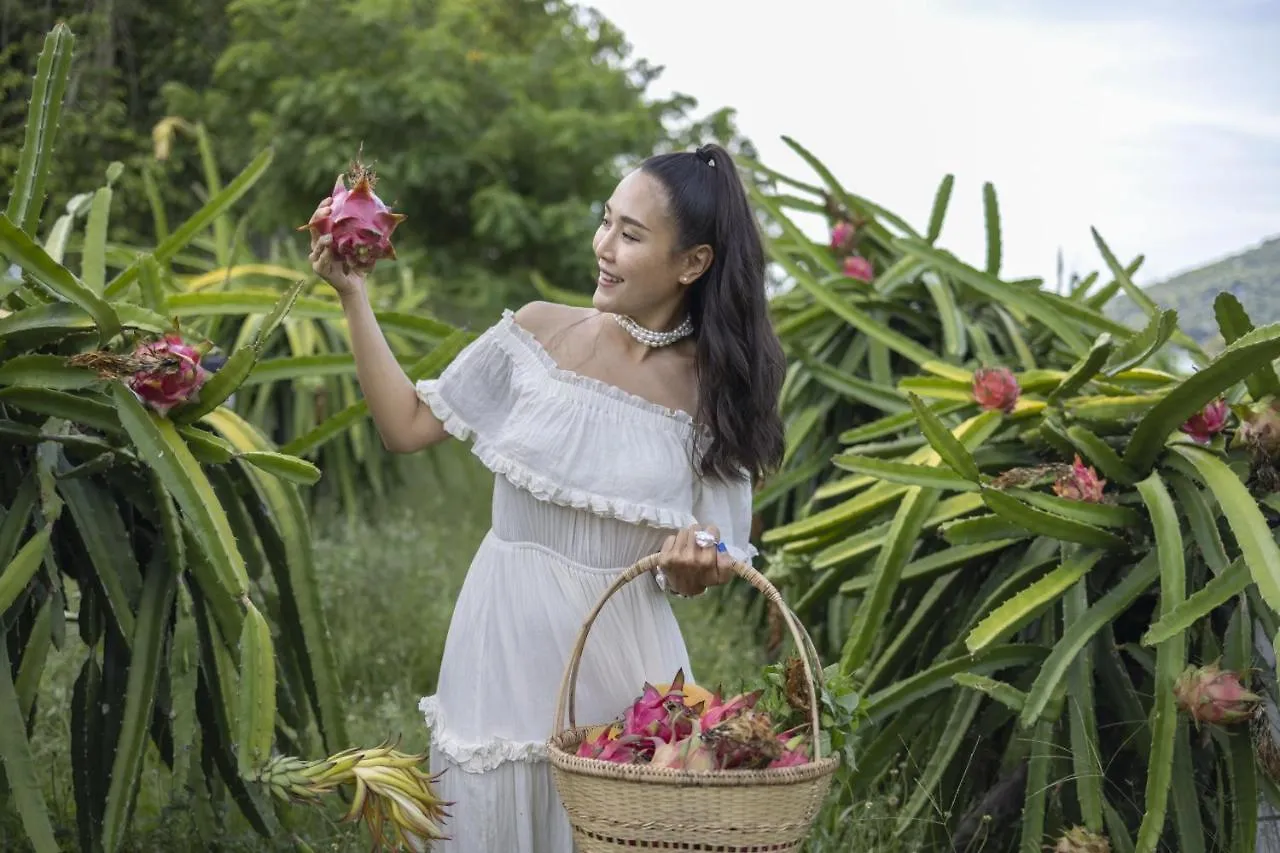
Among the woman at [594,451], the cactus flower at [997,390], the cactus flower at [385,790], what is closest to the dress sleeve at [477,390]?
the woman at [594,451]

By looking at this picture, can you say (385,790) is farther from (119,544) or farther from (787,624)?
(119,544)

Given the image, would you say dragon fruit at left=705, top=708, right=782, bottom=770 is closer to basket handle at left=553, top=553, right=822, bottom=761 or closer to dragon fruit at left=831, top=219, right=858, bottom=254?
basket handle at left=553, top=553, right=822, bottom=761

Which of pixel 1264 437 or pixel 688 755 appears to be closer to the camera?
pixel 688 755

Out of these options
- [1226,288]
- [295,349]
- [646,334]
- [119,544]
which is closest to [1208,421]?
[646,334]

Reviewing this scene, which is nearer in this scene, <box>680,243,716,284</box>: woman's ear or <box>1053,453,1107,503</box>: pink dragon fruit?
<box>680,243,716,284</box>: woman's ear

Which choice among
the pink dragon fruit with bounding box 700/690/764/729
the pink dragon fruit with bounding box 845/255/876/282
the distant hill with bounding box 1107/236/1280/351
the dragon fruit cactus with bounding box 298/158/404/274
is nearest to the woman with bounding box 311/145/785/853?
the dragon fruit cactus with bounding box 298/158/404/274

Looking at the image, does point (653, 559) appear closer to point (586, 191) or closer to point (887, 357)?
point (887, 357)

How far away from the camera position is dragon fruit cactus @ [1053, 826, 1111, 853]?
8.64 feet

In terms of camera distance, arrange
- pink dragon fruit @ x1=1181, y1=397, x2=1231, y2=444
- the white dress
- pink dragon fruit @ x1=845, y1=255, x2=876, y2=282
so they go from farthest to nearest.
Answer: pink dragon fruit @ x1=845, y1=255, x2=876, y2=282 < pink dragon fruit @ x1=1181, y1=397, x2=1231, y2=444 < the white dress

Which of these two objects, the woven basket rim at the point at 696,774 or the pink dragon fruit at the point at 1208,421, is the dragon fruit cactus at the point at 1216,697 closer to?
the pink dragon fruit at the point at 1208,421

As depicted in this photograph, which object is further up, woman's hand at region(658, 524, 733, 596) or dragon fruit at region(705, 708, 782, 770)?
woman's hand at region(658, 524, 733, 596)

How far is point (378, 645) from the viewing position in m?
5.04

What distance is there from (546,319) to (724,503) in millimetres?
411

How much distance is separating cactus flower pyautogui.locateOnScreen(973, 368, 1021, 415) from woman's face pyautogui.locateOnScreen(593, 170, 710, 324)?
116 centimetres
